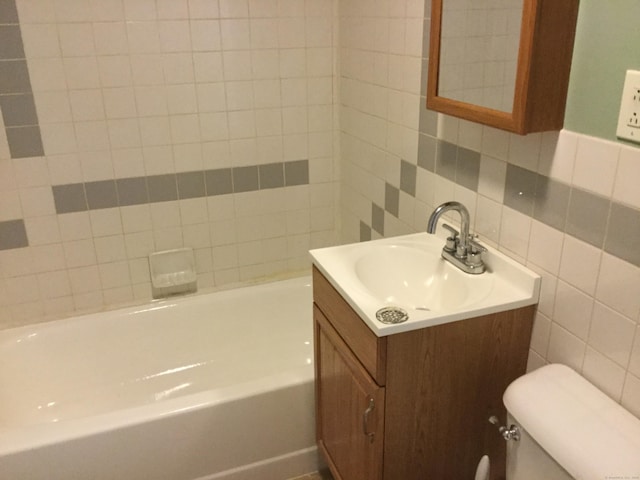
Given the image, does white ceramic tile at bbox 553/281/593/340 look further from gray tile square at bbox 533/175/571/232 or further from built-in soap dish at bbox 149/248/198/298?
built-in soap dish at bbox 149/248/198/298

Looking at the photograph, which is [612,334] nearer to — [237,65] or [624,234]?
[624,234]

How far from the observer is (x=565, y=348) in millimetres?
1355

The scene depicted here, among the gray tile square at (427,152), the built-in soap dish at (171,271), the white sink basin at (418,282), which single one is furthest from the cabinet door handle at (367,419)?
the built-in soap dish at (171,271)

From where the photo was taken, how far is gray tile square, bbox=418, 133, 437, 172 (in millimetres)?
1817

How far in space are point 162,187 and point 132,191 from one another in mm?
121

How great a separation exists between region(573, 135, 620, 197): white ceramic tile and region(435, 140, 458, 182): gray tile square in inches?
19.1

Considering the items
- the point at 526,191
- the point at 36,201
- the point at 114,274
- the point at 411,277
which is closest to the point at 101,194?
the point at 36,201

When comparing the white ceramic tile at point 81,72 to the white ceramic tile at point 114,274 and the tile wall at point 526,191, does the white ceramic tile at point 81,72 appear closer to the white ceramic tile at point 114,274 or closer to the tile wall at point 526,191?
the white ceramic tile at point 114,274

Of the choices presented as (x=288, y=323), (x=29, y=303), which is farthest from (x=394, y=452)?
(x=29, y=303)

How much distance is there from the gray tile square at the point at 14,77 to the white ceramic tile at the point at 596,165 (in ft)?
6.16

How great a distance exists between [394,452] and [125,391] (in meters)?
1.32

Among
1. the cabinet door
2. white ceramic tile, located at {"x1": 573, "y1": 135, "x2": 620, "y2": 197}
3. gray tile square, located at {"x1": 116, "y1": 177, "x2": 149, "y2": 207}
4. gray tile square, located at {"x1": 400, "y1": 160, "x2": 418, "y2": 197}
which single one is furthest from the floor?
white ceramic tile, located at {"x1": 573, "y1": 135, "x2": 620, "y2": 197}

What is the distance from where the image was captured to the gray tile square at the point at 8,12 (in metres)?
1.98

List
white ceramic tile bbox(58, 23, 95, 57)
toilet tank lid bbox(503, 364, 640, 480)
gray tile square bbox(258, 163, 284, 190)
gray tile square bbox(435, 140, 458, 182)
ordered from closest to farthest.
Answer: toilet tank lid bbox(503, 364, 640, 480) → gray tile square bbox(435, 140, 458, 182) → white ceramic tile bbox(58, 23, 95, 57) → gray tile square bbox(258, 163, 284, 190)
